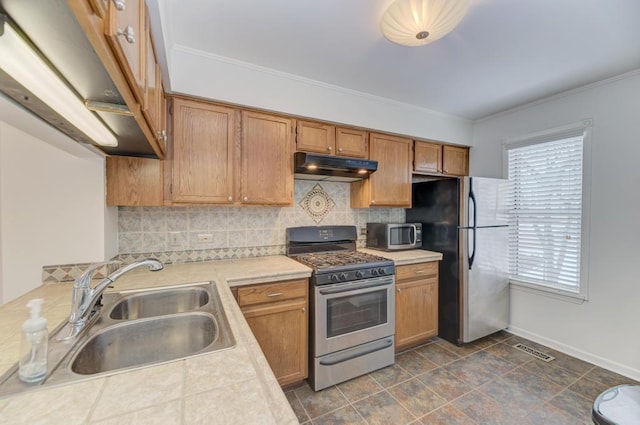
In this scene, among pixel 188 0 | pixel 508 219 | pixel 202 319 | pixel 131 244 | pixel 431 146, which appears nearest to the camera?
pixel 202 319

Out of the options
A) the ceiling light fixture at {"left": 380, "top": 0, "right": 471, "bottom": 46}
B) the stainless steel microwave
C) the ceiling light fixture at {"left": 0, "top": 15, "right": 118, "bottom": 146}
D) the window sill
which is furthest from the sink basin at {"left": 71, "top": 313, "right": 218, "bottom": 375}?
the window sill

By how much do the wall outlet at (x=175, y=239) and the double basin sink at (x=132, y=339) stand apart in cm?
75

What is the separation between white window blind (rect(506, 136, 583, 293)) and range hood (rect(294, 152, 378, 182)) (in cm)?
177

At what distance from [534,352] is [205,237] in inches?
131

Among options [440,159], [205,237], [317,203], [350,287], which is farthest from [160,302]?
[440,159]

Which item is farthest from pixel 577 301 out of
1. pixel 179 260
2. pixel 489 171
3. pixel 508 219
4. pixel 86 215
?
pixel 86 215

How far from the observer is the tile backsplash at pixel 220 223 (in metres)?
2.05

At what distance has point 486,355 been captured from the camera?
2.51 metres

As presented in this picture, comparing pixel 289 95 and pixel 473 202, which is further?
pixel 473 202

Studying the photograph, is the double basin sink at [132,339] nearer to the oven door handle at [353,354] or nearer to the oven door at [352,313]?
the oven door at [352,313]

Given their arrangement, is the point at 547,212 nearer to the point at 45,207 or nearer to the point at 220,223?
the point at 220,223

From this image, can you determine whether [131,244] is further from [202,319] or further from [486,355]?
[486,355]

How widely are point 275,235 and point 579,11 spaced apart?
2.61 metres

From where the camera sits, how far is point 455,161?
3330 millimetres
